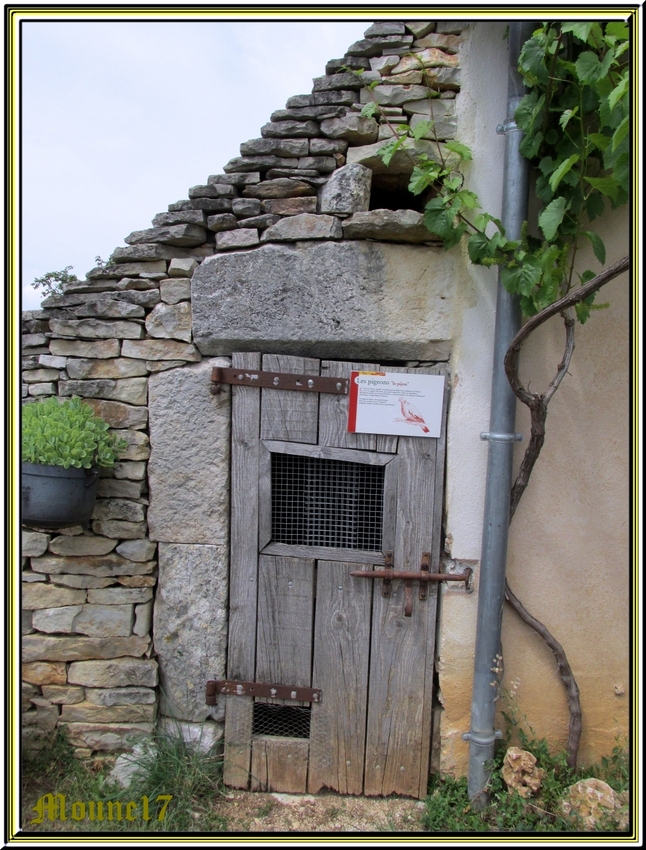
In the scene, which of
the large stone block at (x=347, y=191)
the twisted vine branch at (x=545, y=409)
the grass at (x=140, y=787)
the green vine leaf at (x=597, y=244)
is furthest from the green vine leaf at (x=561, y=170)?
the grass at (x=140, y=787)

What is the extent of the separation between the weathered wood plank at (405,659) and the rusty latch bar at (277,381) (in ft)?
1.27

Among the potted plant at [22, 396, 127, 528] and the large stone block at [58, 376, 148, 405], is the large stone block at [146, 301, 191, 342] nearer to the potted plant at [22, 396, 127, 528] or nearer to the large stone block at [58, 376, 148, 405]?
the large stone block at [58, 376, 148, 405]

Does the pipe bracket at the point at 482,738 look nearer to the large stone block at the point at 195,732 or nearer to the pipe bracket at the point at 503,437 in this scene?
the large stone block at the point at 195,732

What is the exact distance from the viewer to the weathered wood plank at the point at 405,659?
2.40 meters

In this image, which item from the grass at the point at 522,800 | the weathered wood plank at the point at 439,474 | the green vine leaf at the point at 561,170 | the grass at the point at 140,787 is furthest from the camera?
the weathered wood plank at the point at 439,474

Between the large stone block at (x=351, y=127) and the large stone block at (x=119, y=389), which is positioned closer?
the large stone block at (x=351, y=127)

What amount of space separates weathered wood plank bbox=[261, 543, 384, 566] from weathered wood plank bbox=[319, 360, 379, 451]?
18.5 inches

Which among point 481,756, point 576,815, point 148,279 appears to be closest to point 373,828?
point 481,756

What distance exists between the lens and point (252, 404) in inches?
96.3

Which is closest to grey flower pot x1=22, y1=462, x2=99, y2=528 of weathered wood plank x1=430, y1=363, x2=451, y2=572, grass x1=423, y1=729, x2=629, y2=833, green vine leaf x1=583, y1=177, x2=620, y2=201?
weathered wood plank x1=430, y1=363, x2=451, y2=572

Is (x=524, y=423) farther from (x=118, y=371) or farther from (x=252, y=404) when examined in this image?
(x=118, y=371)

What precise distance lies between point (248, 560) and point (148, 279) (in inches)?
53.5

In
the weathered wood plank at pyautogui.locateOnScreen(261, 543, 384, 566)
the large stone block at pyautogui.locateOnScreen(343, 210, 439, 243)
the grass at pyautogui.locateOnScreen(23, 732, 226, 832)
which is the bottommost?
the grass at pyautogui.locateOnScreen(23, 732, 226, 832)

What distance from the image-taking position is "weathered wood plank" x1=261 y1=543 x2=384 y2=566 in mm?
2432
